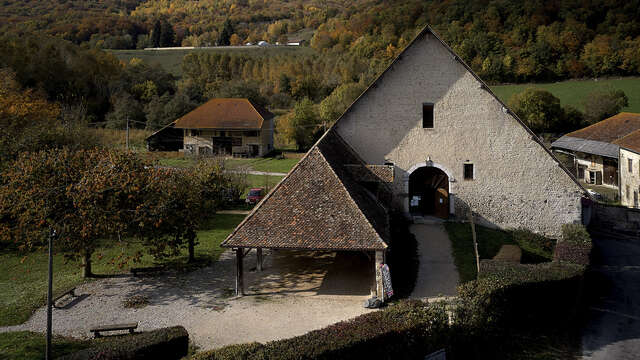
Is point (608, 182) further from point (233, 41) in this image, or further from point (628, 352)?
point (233, 41)

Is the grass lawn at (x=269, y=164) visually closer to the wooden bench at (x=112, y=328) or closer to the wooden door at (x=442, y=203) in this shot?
the wooden door at (x=442, y=203)

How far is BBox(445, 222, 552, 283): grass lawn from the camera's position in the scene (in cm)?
2333

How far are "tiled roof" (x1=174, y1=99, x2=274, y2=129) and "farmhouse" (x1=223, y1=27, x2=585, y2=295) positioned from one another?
125ft

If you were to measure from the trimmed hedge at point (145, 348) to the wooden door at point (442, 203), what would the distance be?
61.0 feet

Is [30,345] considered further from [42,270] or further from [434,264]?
[434,264]

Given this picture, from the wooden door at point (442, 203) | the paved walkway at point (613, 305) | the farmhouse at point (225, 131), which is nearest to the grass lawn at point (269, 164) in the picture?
the farmhouse at point (225, 131)

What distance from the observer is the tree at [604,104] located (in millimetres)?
65938

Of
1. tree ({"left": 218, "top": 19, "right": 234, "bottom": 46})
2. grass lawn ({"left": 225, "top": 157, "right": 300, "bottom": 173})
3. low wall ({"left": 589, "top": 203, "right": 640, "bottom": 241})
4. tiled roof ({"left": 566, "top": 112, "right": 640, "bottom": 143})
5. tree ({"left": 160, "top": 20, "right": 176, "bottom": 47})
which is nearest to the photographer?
low wall ({"left": 589, "top": 203, "right": 640, "bottom": 241})

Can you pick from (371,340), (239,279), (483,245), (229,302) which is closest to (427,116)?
(483,245)

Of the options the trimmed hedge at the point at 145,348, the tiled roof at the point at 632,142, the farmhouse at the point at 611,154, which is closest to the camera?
the trimmed hedge at the point at 145,348

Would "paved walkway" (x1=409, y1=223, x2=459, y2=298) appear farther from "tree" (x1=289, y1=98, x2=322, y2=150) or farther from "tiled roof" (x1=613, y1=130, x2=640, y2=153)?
"tree" (x1=289, y1=98, x2=322, y2=150)

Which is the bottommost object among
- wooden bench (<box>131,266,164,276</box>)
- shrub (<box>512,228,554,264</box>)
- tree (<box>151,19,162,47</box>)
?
wooden bench (<box>131,266,164,276</box>)

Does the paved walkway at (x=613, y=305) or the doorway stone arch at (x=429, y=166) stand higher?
the doorway stone arch at (x=429, y=166)

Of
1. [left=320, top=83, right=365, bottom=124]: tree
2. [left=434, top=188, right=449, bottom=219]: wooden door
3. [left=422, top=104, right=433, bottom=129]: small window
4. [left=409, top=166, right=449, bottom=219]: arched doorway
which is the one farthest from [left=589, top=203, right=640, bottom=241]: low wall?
[left=320, top=83, right=365, bottom=124]: tree
